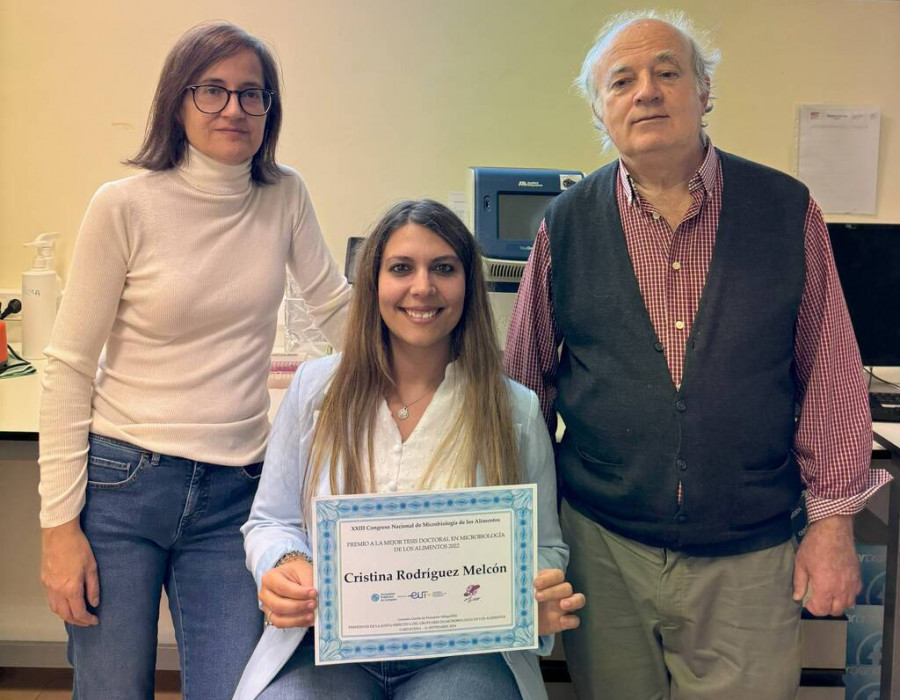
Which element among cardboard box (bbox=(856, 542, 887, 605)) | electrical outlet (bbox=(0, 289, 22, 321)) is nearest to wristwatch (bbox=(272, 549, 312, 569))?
cardboard box (bbox=(856, 542, 887, 605))

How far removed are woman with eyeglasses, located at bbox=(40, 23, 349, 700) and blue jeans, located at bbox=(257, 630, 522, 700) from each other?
19 centimetres

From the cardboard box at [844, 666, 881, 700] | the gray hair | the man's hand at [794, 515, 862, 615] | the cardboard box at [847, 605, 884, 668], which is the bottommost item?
the cardboard box at [844, 666, 881, 700]

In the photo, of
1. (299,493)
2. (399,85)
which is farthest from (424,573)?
(399,85)

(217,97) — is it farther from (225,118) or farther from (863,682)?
(863,682)

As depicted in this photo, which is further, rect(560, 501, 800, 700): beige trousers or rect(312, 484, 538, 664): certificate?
rect(560, 501, 800, 700): beige trousers

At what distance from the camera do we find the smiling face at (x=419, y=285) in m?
1.31

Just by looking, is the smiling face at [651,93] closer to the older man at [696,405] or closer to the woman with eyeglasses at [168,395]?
the older man at [696,405]

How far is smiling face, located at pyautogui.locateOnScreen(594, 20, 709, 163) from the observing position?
138 centimetres

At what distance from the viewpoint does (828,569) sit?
4.44ft

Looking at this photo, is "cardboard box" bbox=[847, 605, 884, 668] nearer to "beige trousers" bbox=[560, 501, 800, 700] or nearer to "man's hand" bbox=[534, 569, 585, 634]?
→ "beige trousers" bbox=[560, 501, 800, 700]

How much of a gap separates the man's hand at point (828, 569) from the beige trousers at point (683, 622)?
0.08 feet

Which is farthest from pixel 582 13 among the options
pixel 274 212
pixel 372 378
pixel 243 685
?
pixel 243 685

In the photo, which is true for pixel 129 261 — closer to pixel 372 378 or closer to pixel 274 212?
pixel 274 212

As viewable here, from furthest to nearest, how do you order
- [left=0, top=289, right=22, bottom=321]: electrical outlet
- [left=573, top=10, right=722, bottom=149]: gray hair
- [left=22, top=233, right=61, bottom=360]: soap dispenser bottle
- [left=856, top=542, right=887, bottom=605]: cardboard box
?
[left=0, top=289, right=22, bottom=321]: electrical outlet
[left=22, top=233, right=61, bottom=360]: soap dispenser bottle
[left=856, top=542, right=887, bottom=605]: cardboard box
[left=573, top=10, right=722, bottom=149]: gray hair
